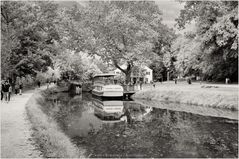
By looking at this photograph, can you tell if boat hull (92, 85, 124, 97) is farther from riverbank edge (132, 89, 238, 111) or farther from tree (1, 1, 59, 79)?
tree (1, 1, 59, 79)

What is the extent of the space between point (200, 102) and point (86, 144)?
67.2ft

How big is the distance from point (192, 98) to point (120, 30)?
18.8 m

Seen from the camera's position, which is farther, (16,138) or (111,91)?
(111,91)

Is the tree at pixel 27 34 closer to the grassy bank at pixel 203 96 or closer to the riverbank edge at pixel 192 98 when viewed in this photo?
the riverbank edge at pixel 192 98

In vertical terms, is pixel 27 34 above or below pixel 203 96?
above

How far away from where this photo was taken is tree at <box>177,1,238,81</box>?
39.0 metres

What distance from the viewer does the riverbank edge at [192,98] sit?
3024 centimetres

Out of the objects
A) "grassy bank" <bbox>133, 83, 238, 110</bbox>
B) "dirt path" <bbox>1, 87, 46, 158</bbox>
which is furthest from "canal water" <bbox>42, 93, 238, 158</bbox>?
"grassy bank" <bbox>133, 83, 238, 110</bbox>

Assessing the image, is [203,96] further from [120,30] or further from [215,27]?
[120,30]

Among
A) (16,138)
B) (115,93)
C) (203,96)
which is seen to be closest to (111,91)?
(115,93)

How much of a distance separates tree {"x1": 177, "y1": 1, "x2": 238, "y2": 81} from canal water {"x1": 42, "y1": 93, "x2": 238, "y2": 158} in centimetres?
1675

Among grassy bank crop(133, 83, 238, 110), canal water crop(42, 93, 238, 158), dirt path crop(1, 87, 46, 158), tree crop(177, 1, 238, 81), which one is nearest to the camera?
dirt path crop(1, 87, 46, 158)

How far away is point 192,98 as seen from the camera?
3594 cm

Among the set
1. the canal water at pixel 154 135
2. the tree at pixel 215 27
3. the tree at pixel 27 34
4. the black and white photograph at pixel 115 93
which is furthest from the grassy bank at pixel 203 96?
the tree at pixel 27 34
